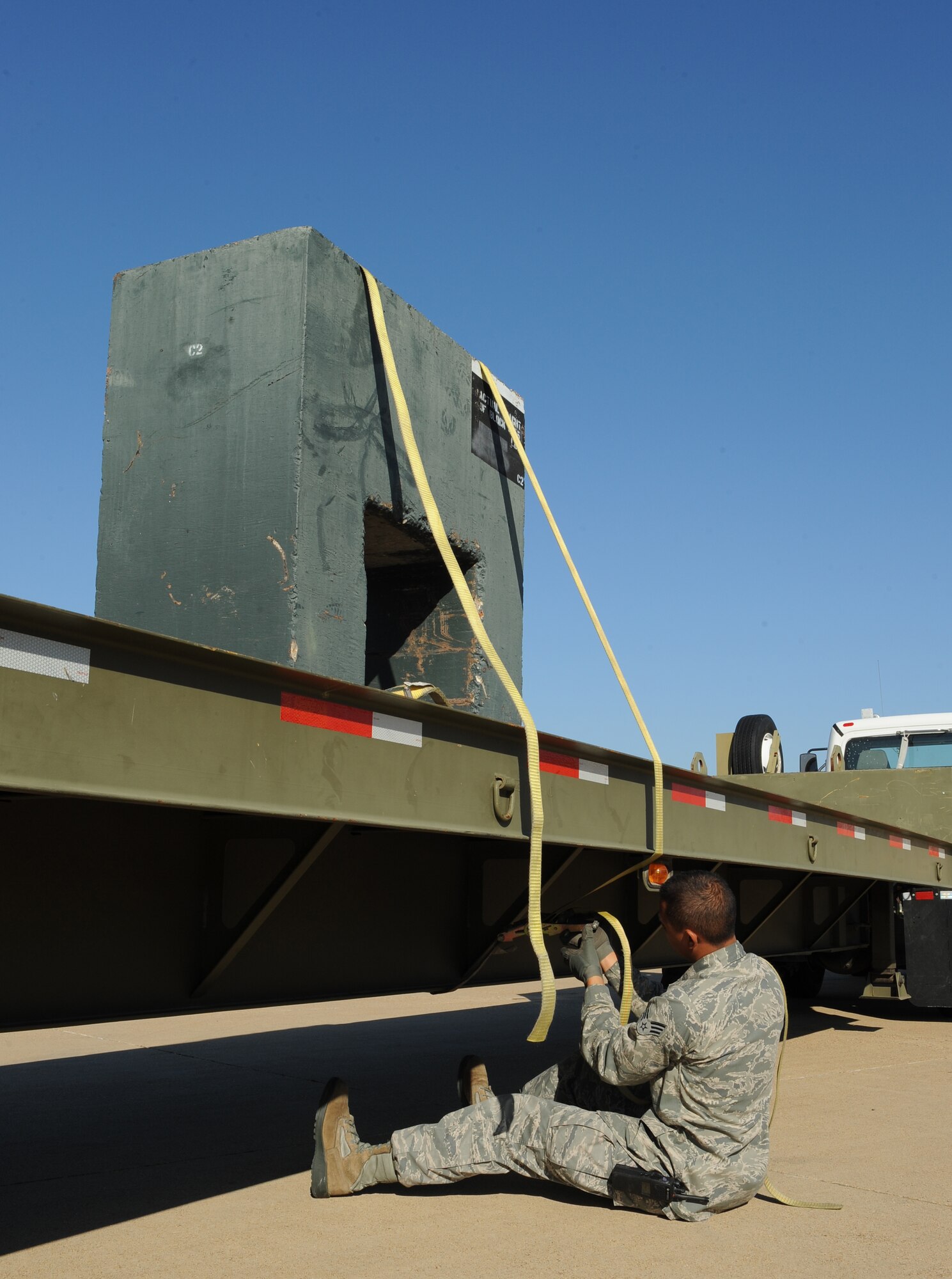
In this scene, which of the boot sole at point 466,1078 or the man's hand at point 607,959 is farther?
the boot sole at point 466,1078

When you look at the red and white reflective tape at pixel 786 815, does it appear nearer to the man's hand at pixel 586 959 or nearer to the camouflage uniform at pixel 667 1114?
the man's hand at pixel 586 959

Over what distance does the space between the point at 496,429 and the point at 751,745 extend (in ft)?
13.7

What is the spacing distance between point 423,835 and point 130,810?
1391 mm

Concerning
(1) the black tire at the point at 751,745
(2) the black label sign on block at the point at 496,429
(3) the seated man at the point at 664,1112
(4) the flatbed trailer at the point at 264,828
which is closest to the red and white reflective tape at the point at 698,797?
(4) the flatbed trailer at the point at 264,828

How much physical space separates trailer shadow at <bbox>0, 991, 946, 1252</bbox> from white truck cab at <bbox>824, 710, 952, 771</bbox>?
2.52 metres

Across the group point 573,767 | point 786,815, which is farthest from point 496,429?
point 573,767

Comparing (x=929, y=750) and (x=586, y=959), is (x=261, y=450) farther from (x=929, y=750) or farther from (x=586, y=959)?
(x=929, y=750)

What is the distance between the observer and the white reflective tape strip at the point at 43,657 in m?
2.37

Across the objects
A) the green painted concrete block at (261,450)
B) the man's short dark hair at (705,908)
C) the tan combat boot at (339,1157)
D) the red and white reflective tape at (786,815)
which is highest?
the green painted concrete block at (261,450)

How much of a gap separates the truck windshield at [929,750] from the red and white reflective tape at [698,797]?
19.7ft

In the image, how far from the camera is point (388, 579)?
6.30 metres

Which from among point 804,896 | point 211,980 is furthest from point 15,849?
point 804,896

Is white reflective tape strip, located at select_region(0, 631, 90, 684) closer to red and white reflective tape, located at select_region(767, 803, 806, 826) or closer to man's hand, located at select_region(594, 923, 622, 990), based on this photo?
man's hand, located at select_region(594, 923, 622, 990)

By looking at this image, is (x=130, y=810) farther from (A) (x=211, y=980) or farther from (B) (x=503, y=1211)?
(B) (x=503, y=1211)
